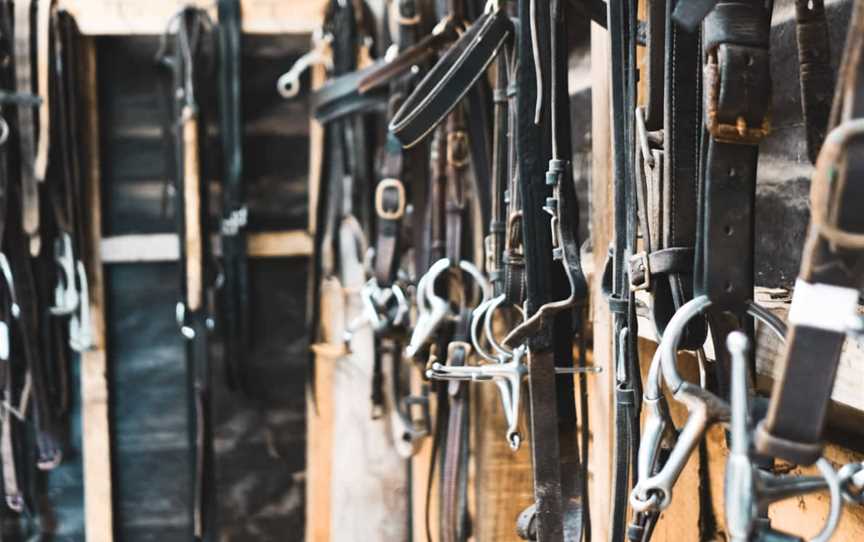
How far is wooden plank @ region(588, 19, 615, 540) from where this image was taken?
3.61 feet

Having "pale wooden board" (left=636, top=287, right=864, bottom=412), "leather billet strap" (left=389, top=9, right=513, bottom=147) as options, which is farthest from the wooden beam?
"pale wooden board" (left=636, top=287, right=864, bottom=412)

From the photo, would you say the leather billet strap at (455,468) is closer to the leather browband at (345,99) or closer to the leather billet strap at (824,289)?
the leather browband at (345,99)

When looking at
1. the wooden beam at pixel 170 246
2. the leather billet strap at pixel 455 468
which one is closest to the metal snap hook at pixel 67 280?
the wooden beam at pixel 170 246

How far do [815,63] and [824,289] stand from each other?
0.89ft

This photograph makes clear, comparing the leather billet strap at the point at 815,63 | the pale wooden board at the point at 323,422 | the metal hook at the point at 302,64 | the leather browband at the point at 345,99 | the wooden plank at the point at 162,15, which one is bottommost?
the pale wooden board at the point at 323,422

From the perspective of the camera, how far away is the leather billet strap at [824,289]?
1.56ft

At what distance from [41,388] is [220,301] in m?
0.46

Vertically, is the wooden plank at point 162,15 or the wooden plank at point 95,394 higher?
the wooden plank at point 162,15

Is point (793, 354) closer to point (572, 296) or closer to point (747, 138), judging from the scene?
point (747, 138)

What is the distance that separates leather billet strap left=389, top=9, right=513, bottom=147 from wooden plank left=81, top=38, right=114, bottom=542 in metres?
1.21

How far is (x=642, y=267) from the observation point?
759mm

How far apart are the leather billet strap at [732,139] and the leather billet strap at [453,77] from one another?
496mm

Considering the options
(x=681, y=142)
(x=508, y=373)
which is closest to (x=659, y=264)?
(x=681, y=142)

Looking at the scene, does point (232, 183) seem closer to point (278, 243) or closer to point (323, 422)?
point (278, 243)
